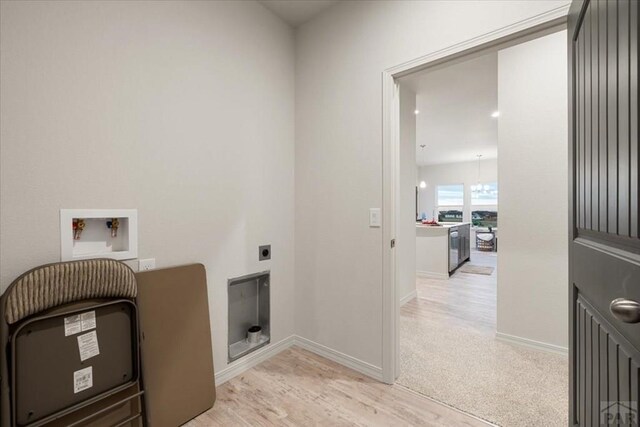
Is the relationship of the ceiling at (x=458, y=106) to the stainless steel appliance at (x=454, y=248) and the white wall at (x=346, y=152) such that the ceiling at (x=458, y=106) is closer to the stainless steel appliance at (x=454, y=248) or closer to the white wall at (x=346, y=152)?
the white wall at (x=346, y=152)

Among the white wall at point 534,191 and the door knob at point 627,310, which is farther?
the white wall at point 534,191

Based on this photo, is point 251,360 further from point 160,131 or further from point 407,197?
point 407,197

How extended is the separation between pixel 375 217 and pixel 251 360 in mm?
1458

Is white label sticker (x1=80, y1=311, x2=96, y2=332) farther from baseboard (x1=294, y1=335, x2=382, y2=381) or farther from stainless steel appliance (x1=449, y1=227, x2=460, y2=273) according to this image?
stainless steel appliance (x1=449, y1=227, x2=460, y2=273)

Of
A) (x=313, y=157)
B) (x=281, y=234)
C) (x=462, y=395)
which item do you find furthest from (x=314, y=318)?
(x=313, y=157)

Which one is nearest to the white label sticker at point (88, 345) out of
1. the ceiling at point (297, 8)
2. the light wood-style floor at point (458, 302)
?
the ceiling at point (297, 8)

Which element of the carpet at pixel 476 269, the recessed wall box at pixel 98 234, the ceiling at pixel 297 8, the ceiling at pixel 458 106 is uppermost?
the ceiling at pixel 297 8

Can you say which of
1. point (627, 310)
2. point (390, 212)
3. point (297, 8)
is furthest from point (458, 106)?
point (627, 310)

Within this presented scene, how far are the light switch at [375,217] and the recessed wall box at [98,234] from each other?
4.89 ft

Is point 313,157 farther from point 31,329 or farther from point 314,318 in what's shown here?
point 31,329

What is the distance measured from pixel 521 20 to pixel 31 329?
269 centimetres

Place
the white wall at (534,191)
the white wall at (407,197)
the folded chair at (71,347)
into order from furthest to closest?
the white wall at (407,197) < the white wall at (534,191) < the folded chair at (71,347)

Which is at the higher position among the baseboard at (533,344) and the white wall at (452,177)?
the white wall at (452,177)

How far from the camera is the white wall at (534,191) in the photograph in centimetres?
236
